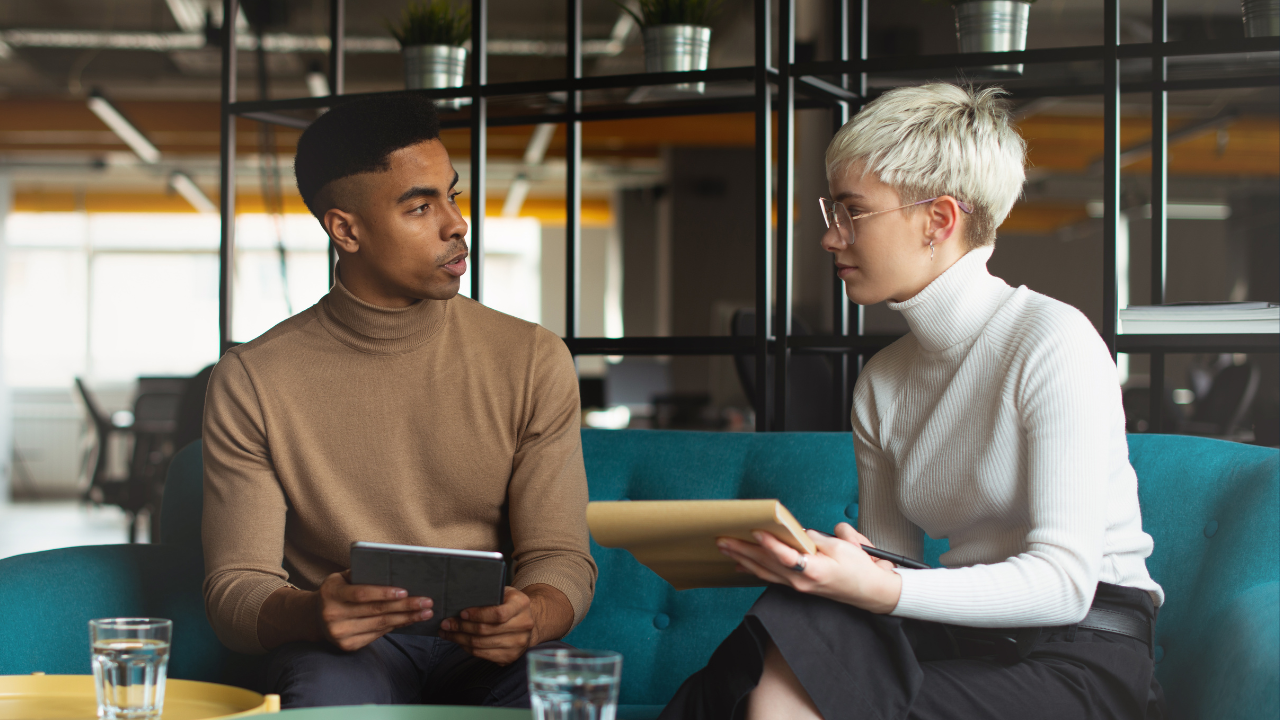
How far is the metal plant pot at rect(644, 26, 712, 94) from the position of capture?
8.18 feet

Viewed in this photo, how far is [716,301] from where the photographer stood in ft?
33.4

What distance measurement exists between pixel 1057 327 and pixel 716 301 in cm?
886

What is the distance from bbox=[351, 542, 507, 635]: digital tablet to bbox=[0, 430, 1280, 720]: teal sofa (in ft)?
1.67

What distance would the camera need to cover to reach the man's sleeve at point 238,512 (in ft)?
5.13

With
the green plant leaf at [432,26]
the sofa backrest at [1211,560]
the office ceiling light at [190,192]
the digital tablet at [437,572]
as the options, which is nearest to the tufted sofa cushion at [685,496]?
the sofa backrest at [1211,560]

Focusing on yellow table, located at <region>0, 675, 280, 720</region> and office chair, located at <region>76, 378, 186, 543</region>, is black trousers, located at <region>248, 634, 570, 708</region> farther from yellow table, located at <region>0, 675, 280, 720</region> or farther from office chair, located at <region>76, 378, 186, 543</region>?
office chair, located at <region>76, 378, 186, 543</region>

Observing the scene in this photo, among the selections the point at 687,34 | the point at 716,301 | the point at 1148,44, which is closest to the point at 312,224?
the point at 716,301

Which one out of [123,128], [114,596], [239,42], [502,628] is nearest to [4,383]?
[123,128]

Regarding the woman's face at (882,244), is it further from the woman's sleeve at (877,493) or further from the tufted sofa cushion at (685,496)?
the tufted sofa cushion at (685,496)

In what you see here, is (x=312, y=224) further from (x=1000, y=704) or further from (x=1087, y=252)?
(x=1000, y=704)

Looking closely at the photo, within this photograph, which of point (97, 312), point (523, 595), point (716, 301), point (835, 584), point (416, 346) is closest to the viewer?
point (835, 584)

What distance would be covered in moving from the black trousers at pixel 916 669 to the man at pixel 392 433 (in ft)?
1.35

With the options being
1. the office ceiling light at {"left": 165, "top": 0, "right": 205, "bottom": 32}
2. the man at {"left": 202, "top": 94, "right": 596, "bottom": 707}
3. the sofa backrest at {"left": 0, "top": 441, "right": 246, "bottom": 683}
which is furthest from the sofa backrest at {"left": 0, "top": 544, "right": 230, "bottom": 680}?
the office ceiling light at {"left": 165, "top": 0, "right": 205, "bottom": 32}

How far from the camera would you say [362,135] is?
1.79 meters
